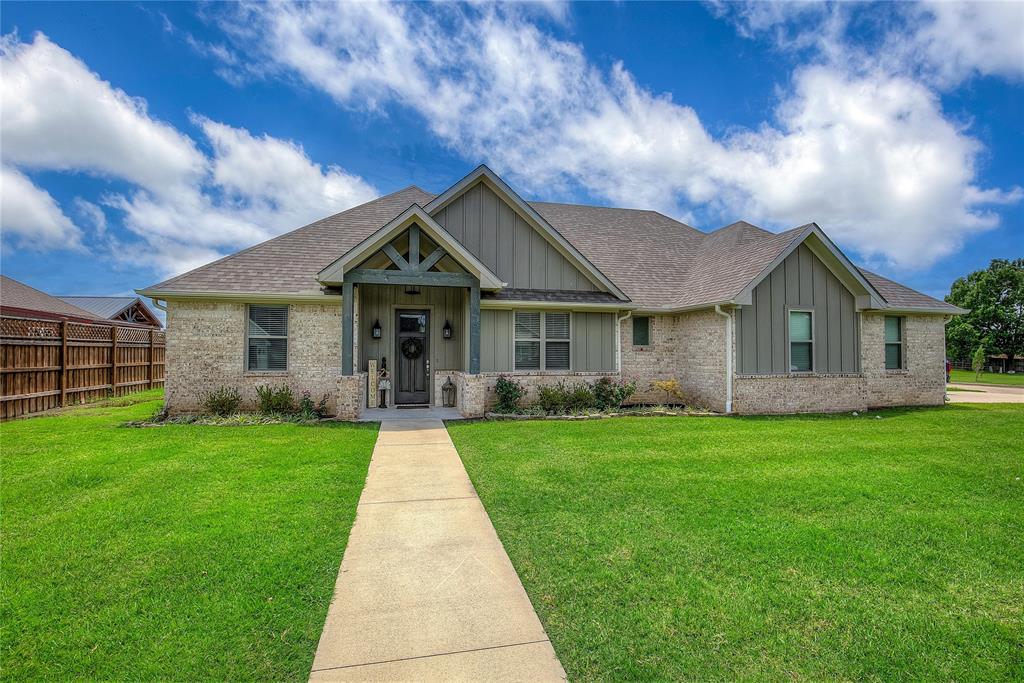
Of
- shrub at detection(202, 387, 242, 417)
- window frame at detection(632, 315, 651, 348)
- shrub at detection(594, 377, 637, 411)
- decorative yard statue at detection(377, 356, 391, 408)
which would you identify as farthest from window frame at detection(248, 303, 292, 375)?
window frame at detection(632, 315, 651, 348)

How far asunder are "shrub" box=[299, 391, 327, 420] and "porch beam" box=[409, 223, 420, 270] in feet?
Answer: 13.5

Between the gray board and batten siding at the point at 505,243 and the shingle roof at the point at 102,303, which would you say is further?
the shingle roof at the point at 102,303

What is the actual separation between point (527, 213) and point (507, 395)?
5082 mm

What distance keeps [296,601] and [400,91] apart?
1594 cm

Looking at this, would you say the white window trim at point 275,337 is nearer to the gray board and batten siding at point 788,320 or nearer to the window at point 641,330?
the window at point 641,330

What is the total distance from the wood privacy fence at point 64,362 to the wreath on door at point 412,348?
340 inches

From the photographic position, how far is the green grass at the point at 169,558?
2564 mm

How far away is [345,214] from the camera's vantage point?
46.9 feet

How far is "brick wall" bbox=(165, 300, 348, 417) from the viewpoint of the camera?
35.6 ft

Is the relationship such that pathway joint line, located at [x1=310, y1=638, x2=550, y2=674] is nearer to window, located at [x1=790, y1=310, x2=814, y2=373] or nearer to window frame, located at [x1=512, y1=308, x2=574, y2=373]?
window frame, located at [x1=512, y1=308, x2=574, y2=373]

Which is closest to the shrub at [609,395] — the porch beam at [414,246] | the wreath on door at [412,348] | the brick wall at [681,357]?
the brick wall at [681,357]

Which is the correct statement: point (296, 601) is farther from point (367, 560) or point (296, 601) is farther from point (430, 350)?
point (430, 350)

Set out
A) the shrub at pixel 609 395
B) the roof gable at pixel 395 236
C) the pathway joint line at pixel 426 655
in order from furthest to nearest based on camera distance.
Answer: the shrub at pixel 609 395 → the roof gable at pixel 395 236 → the pathway joint line at pixel 426 655

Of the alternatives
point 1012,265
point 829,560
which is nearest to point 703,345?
point 829,560
